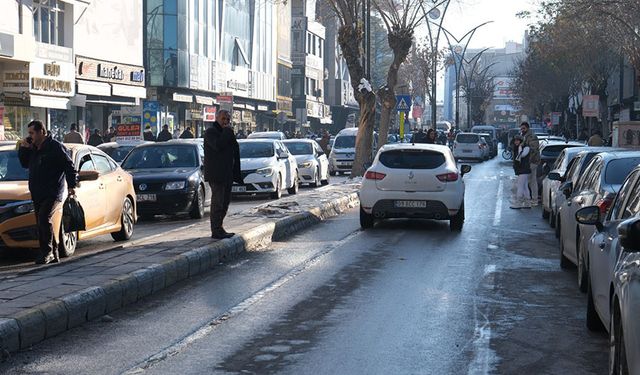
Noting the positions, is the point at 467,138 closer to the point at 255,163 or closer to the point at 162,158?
the point at 255,163

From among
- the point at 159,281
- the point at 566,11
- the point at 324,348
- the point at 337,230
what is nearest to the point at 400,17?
the point at 566,11

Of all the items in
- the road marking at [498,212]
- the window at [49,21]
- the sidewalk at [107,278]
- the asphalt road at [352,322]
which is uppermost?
the window at [49,21]

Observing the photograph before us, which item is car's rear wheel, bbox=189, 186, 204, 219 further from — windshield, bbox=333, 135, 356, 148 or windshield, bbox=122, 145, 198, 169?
windshield, bbox=333, 135, 356, 148

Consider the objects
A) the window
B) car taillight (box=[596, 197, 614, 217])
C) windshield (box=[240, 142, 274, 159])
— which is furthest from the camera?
the window

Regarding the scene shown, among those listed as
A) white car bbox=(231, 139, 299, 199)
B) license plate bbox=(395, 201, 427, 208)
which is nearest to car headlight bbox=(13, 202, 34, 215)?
license plate bbox=(395, 201, 427, 208)

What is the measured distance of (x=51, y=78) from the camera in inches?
1517

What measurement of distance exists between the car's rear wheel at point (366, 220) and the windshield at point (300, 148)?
1541cm

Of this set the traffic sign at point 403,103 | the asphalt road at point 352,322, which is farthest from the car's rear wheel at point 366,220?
the traffic sign at point 403,103

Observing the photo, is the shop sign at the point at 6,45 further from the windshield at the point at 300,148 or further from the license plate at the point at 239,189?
the license plate at the point at 239,189

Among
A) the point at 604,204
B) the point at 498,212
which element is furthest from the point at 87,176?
the point at 498,212

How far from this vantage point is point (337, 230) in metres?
18.8

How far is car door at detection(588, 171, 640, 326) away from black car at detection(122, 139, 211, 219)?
39.8 feet

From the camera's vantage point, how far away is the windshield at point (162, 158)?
842 inches

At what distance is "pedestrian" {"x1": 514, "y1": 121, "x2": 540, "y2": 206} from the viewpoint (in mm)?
24938
